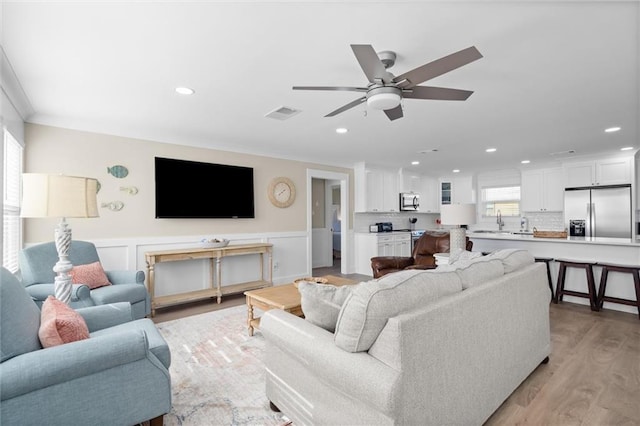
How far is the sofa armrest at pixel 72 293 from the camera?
268 cm

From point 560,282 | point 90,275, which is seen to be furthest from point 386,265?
point 90,275

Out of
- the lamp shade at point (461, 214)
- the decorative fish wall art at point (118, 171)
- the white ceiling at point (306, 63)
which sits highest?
the white ceiling at point (306, 63)

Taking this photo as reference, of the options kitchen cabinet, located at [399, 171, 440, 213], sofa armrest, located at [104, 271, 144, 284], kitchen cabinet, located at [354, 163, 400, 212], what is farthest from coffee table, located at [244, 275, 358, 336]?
kitchen cabinet, located at [399, 171, 440, 213]

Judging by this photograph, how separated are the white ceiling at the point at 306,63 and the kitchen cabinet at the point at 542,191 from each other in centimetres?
272

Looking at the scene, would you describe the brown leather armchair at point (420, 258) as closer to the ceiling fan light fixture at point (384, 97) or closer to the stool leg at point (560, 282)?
the stool leg at point (560, 282)

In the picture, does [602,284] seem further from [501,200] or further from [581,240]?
[501,200]

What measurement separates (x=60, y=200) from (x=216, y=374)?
5.53 feet

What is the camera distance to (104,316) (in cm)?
216

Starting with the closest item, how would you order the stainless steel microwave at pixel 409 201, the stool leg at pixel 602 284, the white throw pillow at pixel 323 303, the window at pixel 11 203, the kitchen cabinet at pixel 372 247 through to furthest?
1. the white throw pillow at pixel 323 303
2. the window at pixel 11 203
3. the stool leg at pixel 602 284
4. the kitchen cabinet at pixel 372 247
5. the stainless steel microwave at pixel 409 201

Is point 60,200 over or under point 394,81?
under

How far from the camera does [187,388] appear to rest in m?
2.26

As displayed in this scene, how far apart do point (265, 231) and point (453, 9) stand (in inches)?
171

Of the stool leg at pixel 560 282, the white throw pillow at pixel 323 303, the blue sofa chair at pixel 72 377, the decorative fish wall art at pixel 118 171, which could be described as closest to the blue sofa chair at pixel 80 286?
the decorative fish wall art at pixel 118 171

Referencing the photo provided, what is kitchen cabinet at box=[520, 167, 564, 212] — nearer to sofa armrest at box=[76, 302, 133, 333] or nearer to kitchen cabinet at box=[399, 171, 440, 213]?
kitchen cabinet at box=[399, 171, 440, 213]
